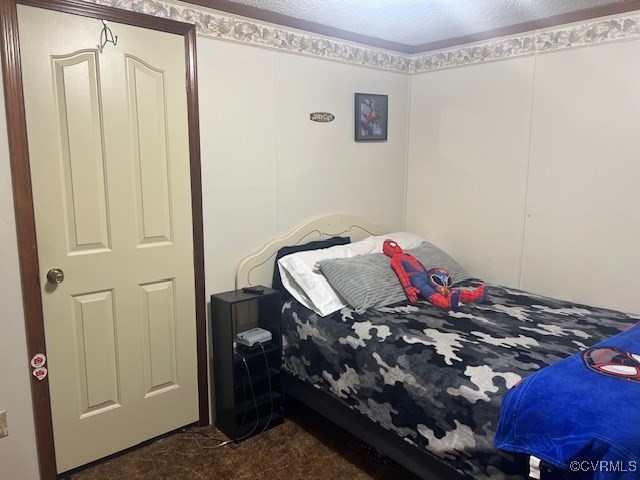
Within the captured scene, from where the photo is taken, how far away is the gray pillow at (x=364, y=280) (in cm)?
243

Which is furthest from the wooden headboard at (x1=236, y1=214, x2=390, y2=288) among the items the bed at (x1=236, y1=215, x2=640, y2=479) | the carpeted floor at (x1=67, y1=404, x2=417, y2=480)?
the carpeted floor at (x1=67, y1=404, x2=417, y2=480)

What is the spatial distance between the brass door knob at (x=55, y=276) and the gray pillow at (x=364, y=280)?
1.25 metres

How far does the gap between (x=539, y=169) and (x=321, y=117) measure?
1.34m

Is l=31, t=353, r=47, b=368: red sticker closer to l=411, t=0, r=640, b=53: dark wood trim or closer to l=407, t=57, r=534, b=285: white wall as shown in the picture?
l=407, t=57, r=534, b=285: white wall

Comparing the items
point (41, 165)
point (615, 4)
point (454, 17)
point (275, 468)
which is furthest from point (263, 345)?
point (615, 4)

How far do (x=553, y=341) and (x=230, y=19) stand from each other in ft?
7.19

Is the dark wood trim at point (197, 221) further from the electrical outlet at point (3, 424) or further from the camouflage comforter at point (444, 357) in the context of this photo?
the electrical outlet at point (3, 424)

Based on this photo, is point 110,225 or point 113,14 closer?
point 113,14

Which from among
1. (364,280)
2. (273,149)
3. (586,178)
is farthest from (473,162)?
(273,149)

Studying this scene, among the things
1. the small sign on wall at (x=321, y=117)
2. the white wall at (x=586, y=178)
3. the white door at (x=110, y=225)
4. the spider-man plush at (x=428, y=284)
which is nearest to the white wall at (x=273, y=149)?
the small sign on wall at (x=321, y=117)

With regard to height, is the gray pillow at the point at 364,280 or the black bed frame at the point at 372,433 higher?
the gray pillow at the point at 364,280

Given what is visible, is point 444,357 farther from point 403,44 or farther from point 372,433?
point 403,44

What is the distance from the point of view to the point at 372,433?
2176 mm

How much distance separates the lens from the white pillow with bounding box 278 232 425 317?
2.47 meters
